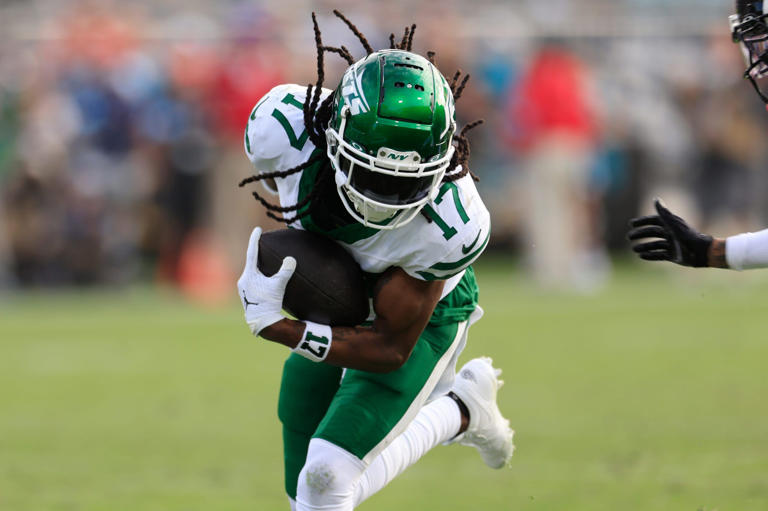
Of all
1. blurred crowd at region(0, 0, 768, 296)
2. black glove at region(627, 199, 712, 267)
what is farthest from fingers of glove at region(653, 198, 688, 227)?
blurred crowd at region(0, 0, 768, 296)

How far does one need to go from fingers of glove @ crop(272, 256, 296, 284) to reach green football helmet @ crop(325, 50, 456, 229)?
0.23 meters

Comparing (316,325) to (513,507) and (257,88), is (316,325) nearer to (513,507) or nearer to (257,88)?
(513,507)

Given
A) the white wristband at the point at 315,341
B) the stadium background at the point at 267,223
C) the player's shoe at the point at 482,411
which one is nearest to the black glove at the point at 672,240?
the player's shoe at the point at 482,411

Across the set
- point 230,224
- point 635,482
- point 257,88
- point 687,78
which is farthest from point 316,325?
point 687,78

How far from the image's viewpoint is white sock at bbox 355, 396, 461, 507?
3.83 meters

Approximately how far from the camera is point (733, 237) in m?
3.67

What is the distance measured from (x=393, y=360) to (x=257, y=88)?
7.58m

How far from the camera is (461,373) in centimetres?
441

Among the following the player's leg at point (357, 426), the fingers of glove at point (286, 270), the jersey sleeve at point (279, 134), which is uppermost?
the jersey sleeve at point (279, 134)

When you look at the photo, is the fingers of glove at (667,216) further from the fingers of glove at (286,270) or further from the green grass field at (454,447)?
the green grass field at (454,447)

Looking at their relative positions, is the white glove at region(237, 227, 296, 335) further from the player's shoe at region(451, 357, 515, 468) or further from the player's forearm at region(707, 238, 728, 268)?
the player's forearm at region(707, 238, 728, 268)

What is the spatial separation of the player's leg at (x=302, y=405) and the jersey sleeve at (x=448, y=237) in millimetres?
619

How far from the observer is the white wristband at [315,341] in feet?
11.5

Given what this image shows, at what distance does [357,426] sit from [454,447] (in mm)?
2428
